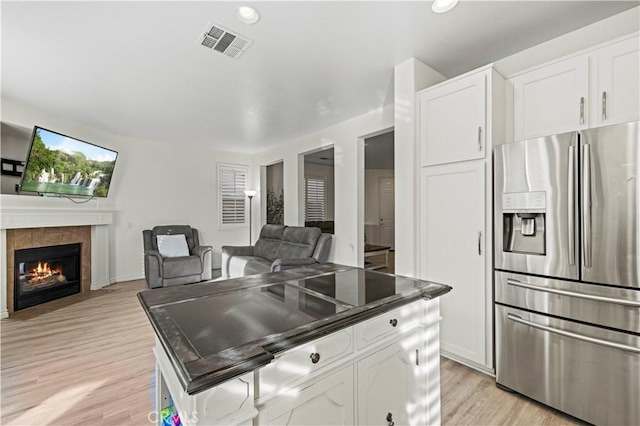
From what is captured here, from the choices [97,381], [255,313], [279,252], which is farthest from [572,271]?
[279,252]

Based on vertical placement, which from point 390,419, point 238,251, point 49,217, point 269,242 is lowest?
point 390,419

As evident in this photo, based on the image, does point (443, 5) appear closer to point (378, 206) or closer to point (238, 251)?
point (238, 251)

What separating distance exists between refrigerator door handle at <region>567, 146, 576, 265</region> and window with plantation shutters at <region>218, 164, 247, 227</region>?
606 cm

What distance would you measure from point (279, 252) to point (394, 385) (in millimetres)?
3691

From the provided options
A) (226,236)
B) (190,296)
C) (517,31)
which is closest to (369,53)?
(517,31)

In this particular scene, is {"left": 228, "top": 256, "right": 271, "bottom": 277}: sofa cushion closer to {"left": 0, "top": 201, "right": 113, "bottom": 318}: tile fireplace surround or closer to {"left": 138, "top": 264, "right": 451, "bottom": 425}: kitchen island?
{"left": 0, "top": 201, "right": 113, "bottom": 318}: tile fireplace surround

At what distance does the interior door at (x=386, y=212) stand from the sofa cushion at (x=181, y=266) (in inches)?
230

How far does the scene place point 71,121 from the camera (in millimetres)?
4418

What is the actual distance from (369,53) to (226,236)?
522 cm

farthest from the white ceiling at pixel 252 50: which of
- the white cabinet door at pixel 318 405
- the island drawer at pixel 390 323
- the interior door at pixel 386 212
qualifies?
the interior door at pixel 386 212

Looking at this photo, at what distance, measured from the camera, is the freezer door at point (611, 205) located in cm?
160

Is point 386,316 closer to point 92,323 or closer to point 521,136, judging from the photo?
point 521,136

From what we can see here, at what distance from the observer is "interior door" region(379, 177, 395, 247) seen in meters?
9.14

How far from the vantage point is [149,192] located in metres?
5.55
